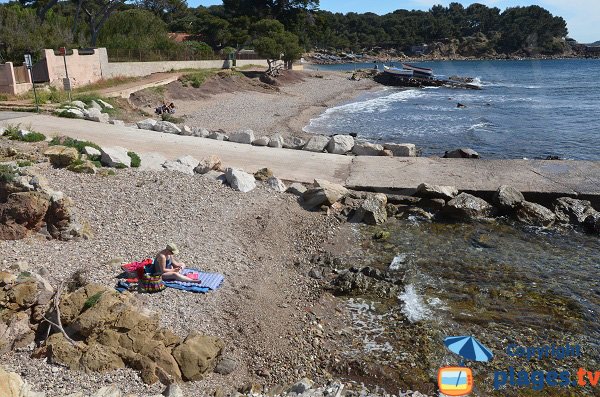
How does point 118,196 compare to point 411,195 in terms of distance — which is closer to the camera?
point 118,196

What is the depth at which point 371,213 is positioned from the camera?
13516 millimetres

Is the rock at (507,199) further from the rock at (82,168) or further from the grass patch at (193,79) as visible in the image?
the grass patch at (193,79)

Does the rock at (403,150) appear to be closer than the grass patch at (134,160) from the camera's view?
No

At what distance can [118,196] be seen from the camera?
40.4ft

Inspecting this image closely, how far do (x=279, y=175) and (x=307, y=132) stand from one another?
12.2m

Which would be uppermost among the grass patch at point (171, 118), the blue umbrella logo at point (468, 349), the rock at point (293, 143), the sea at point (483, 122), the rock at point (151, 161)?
the rock at point (151, 161)

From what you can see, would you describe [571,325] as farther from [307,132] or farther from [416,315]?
[307,132]

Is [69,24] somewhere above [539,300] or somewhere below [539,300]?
above

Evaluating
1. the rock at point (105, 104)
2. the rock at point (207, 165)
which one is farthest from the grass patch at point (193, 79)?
the rock at point (207, 165)

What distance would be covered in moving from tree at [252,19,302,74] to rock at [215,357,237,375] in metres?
49.0

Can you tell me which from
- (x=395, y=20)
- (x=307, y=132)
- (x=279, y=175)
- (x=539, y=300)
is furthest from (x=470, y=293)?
(x=395, y=20)

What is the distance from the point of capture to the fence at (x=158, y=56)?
127ft

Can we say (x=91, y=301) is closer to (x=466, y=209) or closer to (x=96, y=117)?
(x=466, y=209)

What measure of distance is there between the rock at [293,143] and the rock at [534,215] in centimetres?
864
